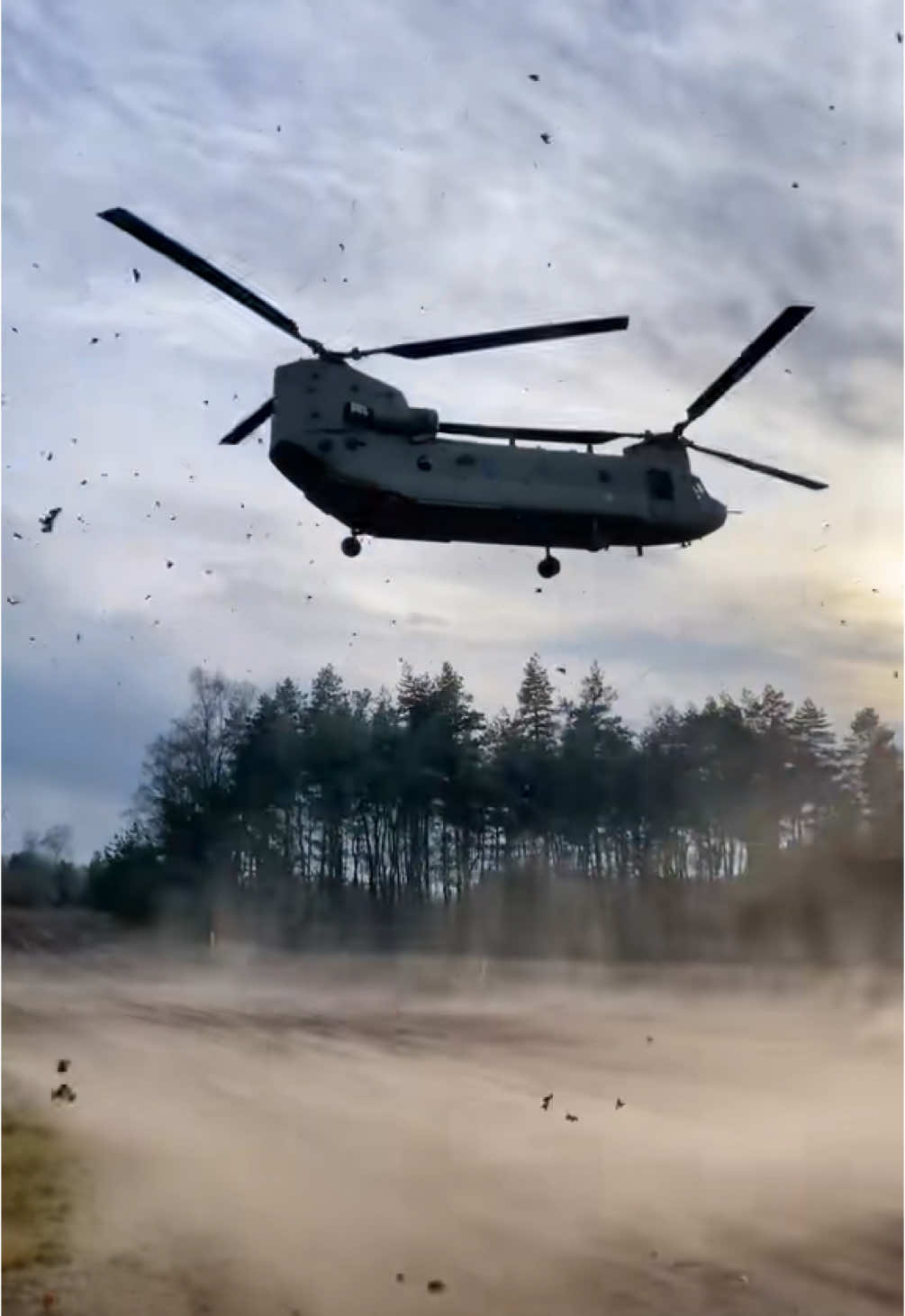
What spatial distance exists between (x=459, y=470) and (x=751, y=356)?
322 centimetres

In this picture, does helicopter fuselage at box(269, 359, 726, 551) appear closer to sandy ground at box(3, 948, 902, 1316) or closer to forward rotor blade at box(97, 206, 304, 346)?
forward rotor blade at box(97, 206, 304, 346)

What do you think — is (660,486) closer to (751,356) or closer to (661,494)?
(661,494)

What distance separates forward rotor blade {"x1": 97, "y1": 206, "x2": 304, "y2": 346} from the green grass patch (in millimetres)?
8149

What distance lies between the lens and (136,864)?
1501 centimetres

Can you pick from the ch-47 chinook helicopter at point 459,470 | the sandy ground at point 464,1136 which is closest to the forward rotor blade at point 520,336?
the ch-47 chinook helicopter at point 459,470

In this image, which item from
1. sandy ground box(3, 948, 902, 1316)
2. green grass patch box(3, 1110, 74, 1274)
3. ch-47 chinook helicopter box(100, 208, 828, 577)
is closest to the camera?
sandy ground box(3, 948, 902, 1316)

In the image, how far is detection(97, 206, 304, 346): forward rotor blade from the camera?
40.0 ft

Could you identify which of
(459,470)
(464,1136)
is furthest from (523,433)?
(464,1136)

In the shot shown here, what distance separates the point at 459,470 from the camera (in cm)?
1462

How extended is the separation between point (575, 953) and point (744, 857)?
229cm

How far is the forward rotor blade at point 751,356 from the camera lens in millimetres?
13039

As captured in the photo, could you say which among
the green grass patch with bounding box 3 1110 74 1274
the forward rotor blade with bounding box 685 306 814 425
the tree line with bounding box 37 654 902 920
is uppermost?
the forward rotor blade with bounding box 685 306 814 425

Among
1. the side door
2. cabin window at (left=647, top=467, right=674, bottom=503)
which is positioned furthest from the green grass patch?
cabin window at (left=647, top=467, right=674, bottom=503)

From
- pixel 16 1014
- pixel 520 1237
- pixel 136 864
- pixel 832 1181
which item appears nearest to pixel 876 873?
pixel 832 1181
